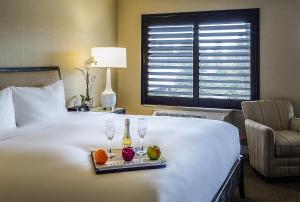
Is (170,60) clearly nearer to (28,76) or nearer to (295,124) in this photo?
(295,124)

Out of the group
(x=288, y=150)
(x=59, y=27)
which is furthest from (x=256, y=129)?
(x=59, y=27)

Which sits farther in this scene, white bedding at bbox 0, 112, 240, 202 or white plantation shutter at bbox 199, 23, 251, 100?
white plantation shutter at bbox 199, 23, 251, 100

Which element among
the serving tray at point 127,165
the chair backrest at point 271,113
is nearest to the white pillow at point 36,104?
the serving tray at point 127,165

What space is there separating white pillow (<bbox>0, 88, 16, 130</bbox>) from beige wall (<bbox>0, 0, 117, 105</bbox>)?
0.58 meters

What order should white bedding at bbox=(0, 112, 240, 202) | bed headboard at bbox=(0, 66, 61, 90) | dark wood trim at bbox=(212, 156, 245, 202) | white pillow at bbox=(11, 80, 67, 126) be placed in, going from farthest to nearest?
bed headboard at bbox=(0, 66, 61, 90) < white pillow at bbox=(11, 80, 67, 126) < dark wood trim at bbox=(212, 156, 245, 202) < white bedding at bbox=(0, 112, 240, 202)

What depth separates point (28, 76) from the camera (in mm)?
3648

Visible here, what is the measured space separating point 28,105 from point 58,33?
1306mm

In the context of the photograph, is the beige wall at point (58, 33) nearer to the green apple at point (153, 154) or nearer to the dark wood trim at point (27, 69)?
the dark wood trim at point (27, 69)

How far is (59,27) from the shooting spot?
4.26 meters

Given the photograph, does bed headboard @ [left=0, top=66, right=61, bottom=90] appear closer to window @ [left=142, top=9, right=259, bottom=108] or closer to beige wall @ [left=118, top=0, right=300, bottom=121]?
window @ [left=142, top=9, right=259, bottom=108]

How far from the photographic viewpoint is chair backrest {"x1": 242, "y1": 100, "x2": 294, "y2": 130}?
4.48m

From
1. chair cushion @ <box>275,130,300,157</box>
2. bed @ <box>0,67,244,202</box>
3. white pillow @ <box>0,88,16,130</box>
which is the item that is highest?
white pillow @ <box>0,88,16,130</box>

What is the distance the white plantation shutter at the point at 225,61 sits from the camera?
484 centimetres

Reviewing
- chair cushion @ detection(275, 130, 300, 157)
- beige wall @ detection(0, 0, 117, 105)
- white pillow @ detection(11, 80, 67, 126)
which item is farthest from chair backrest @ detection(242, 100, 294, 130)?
white pillow @ detection(11, 80, 67, 126)
